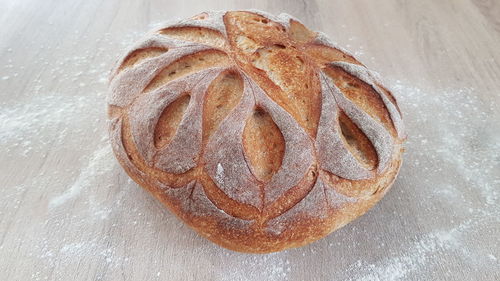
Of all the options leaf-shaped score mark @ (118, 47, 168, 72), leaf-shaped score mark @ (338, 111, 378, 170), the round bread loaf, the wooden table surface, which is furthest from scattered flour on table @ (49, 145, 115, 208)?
leaf-shaped score mark @ (338, 111, 378, 170)

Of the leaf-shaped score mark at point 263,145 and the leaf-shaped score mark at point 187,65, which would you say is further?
the leaf-shaped score mark at point 187,65

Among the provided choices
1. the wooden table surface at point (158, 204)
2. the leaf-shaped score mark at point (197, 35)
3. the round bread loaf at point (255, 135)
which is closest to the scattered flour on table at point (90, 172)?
the wooden table surface at point (158, 204)

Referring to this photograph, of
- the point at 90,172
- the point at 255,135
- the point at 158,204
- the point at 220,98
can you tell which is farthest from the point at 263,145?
the point at 90,172

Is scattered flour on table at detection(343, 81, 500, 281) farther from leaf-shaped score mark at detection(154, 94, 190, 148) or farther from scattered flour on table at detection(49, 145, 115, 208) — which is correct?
scattered flour on table at detection(49, 145, 115, 208)

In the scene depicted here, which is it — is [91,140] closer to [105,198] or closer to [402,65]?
[105,198]

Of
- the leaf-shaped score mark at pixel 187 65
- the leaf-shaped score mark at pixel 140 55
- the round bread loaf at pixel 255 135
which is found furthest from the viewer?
the leaf-shaped score mark at pixel 140 55

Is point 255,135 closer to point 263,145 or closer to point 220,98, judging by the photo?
point 263,145

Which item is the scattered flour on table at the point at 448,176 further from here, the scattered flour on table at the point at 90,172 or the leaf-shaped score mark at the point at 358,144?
the scattered flour on table at the point at 90,172

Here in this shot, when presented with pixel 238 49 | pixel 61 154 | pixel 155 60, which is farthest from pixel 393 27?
pixel 61 154

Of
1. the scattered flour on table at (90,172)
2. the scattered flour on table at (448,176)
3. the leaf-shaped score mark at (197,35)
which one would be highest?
the leaf-shaped score mark at (197,35)
